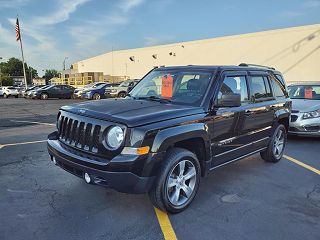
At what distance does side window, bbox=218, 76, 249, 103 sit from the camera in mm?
4605

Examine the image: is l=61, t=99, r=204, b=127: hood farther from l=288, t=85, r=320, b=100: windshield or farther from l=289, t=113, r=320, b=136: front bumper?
l=288, t=85, r=320, b=100: windshield

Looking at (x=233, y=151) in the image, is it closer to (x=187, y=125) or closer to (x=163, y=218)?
(x=187, y=125)

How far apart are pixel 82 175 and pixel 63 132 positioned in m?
0.78

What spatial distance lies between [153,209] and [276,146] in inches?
129

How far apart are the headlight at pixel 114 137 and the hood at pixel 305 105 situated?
6.22 metres

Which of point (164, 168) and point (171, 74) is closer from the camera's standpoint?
point (164, 168)

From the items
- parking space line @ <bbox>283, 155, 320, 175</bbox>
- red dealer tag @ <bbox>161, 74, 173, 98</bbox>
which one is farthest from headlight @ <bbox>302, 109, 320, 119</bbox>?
red dealer tag @ <bbox>161, 74, 173, 98</bbox>

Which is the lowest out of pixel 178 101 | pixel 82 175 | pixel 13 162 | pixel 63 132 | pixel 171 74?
pixel 13 162

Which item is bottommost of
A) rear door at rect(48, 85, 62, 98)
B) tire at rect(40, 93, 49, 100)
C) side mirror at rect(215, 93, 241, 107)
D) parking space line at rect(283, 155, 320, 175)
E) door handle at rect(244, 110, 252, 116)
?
tire at rect(40, 93, 49, 100)

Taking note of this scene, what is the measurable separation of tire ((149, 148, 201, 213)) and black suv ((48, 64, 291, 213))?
0.04 feet

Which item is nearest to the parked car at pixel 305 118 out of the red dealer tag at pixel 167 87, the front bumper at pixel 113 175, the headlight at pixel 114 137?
the red dealer tag at pixel 167 87

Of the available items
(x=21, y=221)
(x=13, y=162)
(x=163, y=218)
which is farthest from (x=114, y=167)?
(x=13, y=162)

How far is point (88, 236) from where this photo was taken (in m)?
3.37

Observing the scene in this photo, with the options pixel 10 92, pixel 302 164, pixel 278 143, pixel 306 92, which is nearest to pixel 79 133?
pixel 278 143
